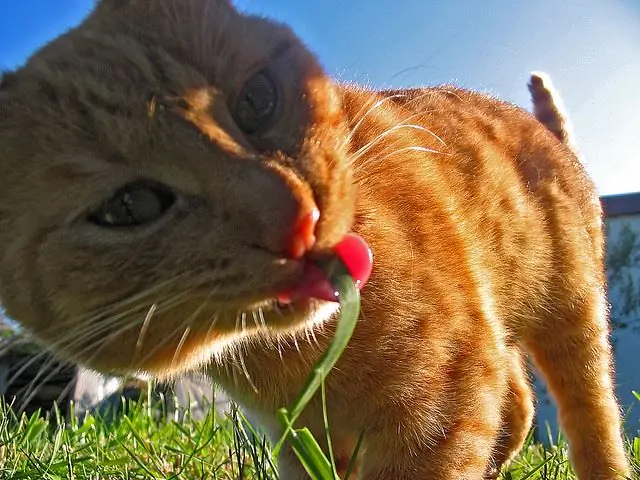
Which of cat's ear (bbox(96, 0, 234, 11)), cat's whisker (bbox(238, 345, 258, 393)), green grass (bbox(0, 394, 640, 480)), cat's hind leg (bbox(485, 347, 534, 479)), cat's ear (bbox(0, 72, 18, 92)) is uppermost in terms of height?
cat's ear (bbox(96, 0, 234, 11))

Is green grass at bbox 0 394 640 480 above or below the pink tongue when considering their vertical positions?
below

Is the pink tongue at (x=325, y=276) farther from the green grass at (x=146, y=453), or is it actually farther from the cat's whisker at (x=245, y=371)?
the green grass at (x=146, y=453)

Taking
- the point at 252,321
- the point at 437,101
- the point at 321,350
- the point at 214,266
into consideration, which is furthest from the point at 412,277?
the point at 437,101

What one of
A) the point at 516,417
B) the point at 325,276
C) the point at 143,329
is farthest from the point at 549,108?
the point at 143,329

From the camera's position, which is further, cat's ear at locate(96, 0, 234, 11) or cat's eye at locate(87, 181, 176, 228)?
cat's ear at locate(96, 0, 234, 11)

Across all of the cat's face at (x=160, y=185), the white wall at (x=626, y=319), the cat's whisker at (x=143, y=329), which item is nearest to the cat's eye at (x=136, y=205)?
the cat's face at (x=160, y=185)

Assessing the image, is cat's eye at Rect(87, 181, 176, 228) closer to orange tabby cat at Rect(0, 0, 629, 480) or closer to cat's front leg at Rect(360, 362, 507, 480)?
orange tabby cat at Rect(0, 0, 629, 480)

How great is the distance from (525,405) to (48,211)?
4.89 feet

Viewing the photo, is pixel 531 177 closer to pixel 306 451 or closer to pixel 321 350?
pixel 321 350

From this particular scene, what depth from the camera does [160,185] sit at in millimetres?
951

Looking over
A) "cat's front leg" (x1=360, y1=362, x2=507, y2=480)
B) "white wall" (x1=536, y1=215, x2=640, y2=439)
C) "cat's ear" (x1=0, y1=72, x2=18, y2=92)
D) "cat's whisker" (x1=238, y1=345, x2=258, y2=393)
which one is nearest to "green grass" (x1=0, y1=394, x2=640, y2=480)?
"cat's whisker" (x1=238, y1=345, x2=258, y2=393)

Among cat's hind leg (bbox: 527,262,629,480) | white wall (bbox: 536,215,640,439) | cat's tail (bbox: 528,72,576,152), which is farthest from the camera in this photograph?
white wall (bbox: 536,215,640,439)

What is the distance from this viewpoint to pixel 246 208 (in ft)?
2.87

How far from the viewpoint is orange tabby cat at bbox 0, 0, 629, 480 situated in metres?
0.91
